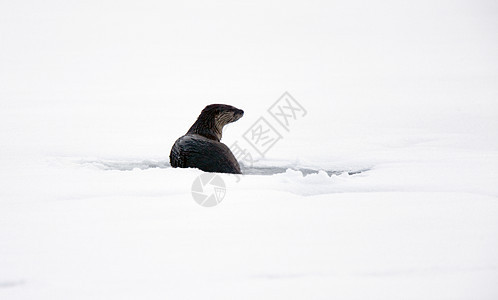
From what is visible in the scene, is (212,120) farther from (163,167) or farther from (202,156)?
(202,156)

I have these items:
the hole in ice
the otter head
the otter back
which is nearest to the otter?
the otter back

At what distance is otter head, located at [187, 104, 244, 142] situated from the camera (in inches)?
209

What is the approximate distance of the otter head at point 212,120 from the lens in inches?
209

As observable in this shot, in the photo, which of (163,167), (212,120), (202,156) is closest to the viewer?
(202,156)

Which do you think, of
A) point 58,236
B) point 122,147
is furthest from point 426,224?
point 122,147

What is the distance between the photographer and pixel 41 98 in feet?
37.1

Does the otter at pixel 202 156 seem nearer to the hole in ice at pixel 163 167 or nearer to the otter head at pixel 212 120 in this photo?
the otter head at pixel 212 120

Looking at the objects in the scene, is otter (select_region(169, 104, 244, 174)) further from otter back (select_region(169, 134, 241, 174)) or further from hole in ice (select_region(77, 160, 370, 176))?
hole in ice (select_region(77, 160, 370, 176))

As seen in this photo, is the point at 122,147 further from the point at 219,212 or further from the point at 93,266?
the point at 93,266

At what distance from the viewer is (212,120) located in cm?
548

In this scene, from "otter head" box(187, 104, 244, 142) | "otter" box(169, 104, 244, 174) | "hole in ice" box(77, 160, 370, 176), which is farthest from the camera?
"otter head" box(187, 104, 244, 142)

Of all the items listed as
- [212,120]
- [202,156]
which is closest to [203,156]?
[202,156]

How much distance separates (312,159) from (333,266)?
354 centimetres

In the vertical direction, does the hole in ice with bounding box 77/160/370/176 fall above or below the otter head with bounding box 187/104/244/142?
below
